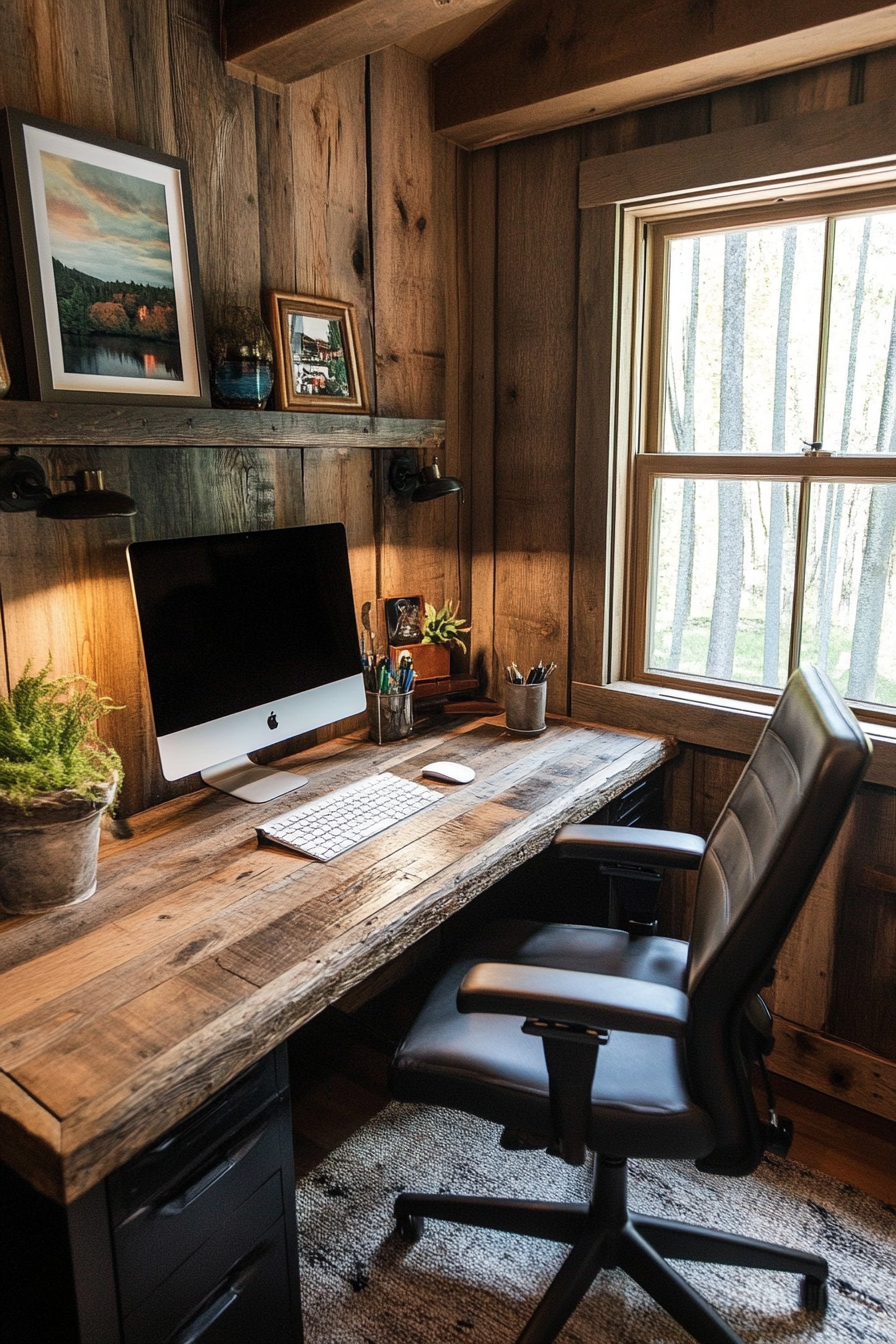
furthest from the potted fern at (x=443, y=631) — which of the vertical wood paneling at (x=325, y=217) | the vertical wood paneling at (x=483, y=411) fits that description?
the vertical wood paneling at (x=325, y=217)

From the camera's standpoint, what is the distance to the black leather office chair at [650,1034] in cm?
126

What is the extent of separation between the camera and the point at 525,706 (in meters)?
2.34

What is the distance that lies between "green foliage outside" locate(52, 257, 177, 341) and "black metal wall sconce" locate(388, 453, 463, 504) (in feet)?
2.36

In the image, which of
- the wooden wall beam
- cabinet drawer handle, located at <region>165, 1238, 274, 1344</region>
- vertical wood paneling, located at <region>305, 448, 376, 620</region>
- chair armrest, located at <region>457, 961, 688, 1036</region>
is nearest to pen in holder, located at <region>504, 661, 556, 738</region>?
vertical wood paneling, located at <region>305, 448, 376, 620</region>

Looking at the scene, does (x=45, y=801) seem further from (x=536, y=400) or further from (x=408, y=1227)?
(x=536, y=400)

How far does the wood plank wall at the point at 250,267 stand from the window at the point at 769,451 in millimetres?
556

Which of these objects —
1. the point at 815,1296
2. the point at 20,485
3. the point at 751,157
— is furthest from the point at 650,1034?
the point at 751,157

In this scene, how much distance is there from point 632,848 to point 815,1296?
2.77 feet

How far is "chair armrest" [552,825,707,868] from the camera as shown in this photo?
69.0 inches

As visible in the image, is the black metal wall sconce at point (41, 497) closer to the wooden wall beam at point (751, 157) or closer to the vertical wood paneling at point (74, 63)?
the vertical wood paneling at point (74, 63)

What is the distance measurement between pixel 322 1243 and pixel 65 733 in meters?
1.11

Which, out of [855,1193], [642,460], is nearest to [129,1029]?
[855,1193]

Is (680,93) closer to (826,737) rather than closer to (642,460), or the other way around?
(642,460)

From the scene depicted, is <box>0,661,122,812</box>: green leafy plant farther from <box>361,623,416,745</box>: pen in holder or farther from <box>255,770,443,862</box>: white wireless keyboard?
<box>361,623,416,745</box>: pen in holder
